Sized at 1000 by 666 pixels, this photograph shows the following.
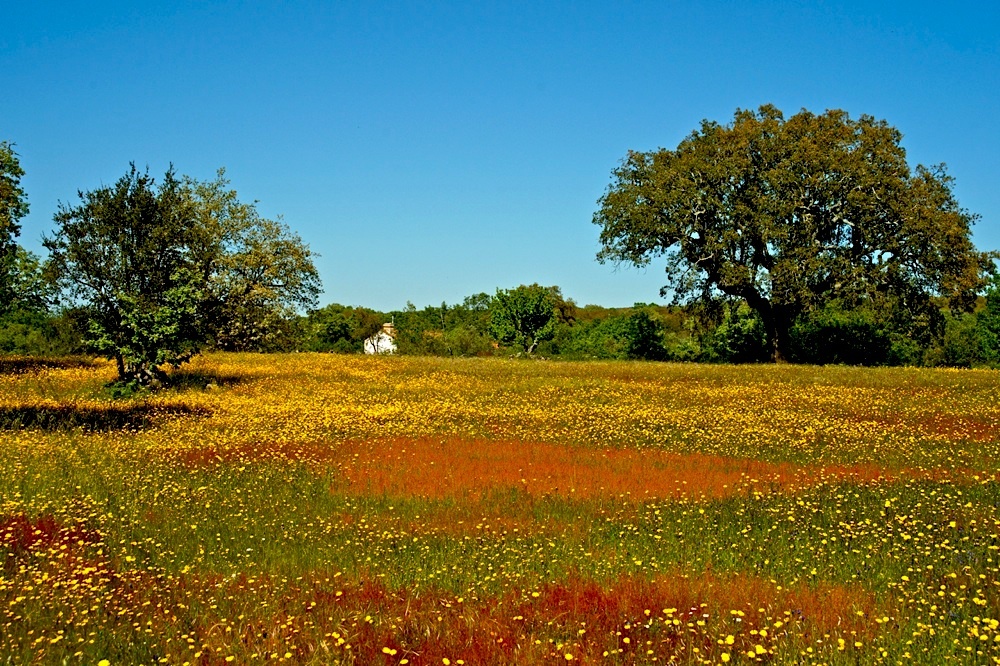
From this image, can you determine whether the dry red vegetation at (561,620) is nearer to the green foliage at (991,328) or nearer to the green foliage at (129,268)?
the green foliage at (129,268)

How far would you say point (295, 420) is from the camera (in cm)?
2234

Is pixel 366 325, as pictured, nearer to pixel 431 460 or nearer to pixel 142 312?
pixel 142 312

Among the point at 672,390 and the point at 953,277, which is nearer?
the point at 672,390

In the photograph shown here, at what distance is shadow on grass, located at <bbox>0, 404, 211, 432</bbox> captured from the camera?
2039 centimetres

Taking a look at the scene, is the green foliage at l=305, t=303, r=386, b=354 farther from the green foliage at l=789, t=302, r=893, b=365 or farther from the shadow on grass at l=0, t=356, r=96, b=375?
the green foliage at l=789, t=302, r=893, b=365

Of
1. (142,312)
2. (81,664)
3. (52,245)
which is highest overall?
(52,245)

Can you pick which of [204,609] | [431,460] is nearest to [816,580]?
[204,609]

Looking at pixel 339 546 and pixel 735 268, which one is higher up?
pixel 735 268

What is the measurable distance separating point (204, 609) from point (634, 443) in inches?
527

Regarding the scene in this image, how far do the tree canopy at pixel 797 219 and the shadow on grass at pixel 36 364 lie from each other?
29.7 m

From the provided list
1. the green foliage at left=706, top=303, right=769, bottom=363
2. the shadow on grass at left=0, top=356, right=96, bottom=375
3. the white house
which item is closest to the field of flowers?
the shadow on grass at left=0, top=356, right=96, bottom=375

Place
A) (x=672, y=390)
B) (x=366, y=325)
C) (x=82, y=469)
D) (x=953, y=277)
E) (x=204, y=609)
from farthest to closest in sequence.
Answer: (x=366, y=325)
(x=953, y=277)
(x=672, y=390)
(x=82, y=469)
(x=204, y=609)

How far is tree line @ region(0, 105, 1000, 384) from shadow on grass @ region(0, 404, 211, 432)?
4.00 meters

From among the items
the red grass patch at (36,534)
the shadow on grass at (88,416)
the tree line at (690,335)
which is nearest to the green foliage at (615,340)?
the tree line at (690,335)
